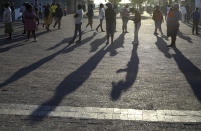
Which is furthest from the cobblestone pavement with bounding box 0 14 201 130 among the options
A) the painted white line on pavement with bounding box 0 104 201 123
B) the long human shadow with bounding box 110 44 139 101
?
the painted white line on pavement with bounding box 0 104 201 123

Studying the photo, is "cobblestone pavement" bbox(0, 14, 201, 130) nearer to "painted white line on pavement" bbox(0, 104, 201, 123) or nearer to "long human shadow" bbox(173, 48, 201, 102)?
"long human shadow" bbox(173, 48, 201, 102)

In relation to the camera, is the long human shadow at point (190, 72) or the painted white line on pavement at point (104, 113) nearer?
the painted white line on pavement at point (104, 113)

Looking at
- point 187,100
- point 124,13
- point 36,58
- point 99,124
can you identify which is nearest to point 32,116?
point 99,124

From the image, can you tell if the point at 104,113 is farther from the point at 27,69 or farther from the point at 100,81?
the point at 27,69

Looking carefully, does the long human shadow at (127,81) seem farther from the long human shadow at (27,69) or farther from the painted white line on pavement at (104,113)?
the long human shadow at (27,69)

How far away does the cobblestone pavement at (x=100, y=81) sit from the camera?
4.93 metres

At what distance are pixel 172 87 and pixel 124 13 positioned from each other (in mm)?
13906

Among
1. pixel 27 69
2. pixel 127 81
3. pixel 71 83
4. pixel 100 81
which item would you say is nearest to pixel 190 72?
pixel 127 81

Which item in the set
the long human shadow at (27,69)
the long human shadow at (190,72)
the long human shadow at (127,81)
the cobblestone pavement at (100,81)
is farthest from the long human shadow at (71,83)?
the long human shadow at (190,72)

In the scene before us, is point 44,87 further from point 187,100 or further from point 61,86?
point 187,100

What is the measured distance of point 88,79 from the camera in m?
7.77

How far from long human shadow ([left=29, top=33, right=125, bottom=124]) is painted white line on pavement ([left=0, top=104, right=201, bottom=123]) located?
0.24 feet

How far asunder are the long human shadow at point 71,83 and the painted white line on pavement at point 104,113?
0.07 m

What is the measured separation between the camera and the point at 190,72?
8.72m
